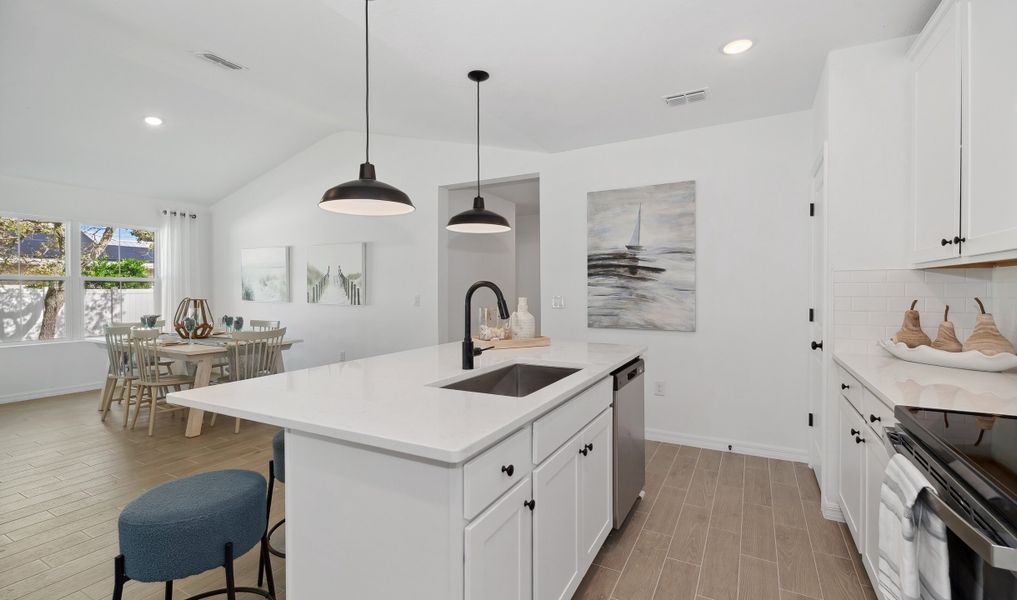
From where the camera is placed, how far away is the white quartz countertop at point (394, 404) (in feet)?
3.81

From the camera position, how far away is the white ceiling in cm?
226

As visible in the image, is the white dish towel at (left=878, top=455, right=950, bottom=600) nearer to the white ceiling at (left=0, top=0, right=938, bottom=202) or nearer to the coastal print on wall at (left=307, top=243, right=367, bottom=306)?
the white ceiling at (left=0, top=0, right=938, bottom=202)

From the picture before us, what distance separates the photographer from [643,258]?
12.7 feet

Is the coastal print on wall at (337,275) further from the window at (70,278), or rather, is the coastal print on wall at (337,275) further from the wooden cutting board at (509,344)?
the wooden cutting board at (509,344)

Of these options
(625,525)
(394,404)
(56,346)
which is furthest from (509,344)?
(56,346)

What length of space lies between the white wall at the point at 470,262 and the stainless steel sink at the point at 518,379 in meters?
2.46

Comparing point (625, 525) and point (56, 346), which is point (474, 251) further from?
point (56, 346)

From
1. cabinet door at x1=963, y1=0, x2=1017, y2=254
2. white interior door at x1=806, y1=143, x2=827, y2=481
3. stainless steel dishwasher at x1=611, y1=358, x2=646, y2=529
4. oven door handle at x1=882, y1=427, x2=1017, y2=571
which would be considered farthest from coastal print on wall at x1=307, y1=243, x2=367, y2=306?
oven door handle at x1=882, y1=427, x2=1017, y2=571

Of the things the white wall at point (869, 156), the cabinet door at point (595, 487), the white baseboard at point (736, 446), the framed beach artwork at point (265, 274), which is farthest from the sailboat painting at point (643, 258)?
the framed beach artwork at point (265, 274)

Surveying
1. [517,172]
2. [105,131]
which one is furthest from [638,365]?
[105,131]

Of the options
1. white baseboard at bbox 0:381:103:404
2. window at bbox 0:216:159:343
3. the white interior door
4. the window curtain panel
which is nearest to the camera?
the white interior door

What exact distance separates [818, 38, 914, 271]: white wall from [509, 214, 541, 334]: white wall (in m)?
5.64

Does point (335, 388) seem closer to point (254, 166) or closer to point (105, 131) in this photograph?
point (105, 131)

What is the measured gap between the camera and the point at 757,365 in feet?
11.6
